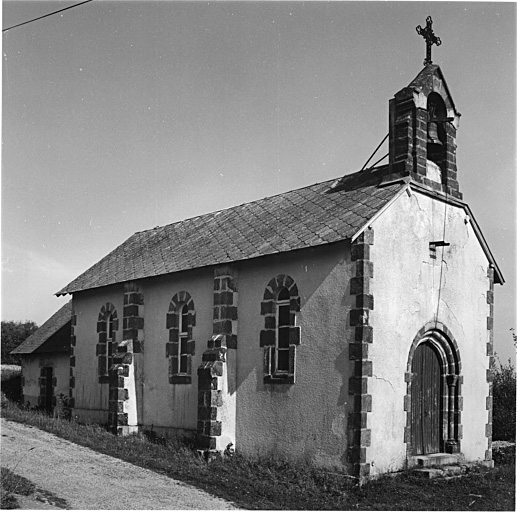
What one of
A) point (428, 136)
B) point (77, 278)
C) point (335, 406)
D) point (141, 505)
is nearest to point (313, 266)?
point (335, 406)

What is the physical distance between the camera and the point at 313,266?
55.0 ft

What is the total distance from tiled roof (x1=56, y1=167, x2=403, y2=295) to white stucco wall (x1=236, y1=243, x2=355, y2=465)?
53 centimetres

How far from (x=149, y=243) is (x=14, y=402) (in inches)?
466

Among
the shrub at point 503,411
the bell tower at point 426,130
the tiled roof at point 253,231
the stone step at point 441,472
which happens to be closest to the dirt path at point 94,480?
the stone step at point 441,472

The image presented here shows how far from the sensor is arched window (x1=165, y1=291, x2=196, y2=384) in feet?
67.3

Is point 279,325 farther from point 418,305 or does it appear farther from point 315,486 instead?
point 315,486

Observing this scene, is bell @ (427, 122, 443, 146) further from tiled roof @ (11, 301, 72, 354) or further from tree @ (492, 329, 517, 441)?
tiled roof @ (11, 301, 72, 354)

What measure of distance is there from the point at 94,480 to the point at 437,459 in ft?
24.7

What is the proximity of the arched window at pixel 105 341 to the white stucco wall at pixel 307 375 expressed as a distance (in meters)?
7.50

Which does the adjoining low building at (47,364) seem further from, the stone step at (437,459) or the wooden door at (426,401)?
the stone step at (437,459)

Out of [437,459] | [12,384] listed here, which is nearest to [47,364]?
[12,384]

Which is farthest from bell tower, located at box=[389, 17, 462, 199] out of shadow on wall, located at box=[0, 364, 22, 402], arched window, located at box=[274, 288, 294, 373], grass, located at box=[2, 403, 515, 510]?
shadow on wall, located at box=[0, 364, 22, 402]

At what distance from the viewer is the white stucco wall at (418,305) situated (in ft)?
51.8

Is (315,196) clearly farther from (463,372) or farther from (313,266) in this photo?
(463,372)
